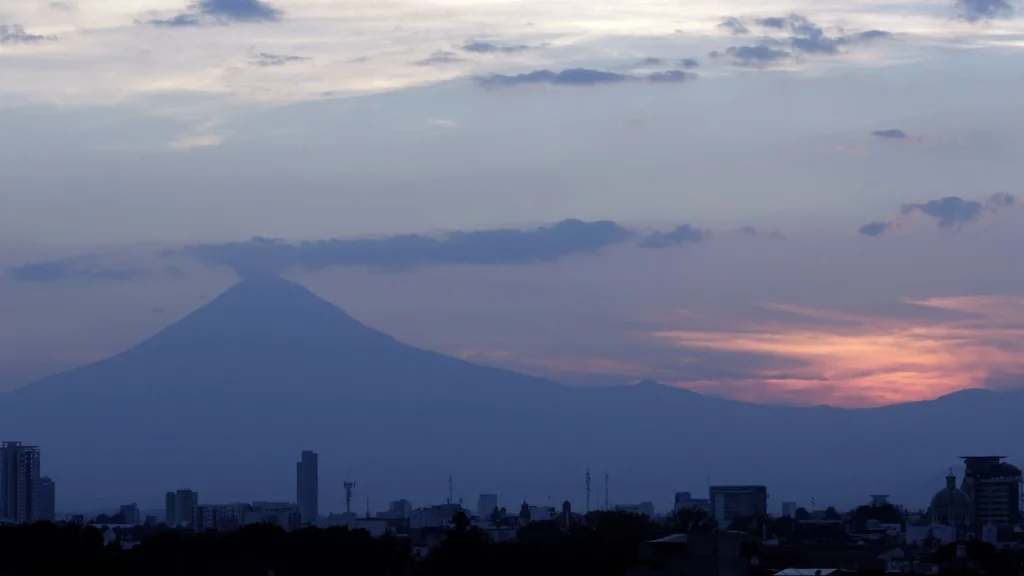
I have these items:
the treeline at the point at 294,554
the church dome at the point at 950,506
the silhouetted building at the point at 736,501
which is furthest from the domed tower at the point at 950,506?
the treeline at the point at 294,554

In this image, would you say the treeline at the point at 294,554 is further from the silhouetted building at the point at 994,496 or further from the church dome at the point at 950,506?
the silhouetted building at the point at 994,496

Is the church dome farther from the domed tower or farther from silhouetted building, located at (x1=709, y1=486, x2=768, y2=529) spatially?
silhouetted building, located at (x1=709, y1=486, x2=768, y2=529)

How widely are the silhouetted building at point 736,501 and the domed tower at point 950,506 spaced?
28.8 metres

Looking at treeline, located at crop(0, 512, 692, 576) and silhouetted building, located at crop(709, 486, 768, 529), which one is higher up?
silhouetted building, located at crop(709, 486, 768, 529)

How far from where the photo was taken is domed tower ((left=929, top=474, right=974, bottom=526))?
132 metres

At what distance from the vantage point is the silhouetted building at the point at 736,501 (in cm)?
16679

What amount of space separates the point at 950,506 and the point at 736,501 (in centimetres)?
4500

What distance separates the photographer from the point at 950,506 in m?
132

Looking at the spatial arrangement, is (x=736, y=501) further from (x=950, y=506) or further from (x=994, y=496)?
(x=950, y=506)

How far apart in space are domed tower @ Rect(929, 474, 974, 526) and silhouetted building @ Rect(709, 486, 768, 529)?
94.6 feet

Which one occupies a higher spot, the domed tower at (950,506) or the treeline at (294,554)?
the domed tower at (950,506)

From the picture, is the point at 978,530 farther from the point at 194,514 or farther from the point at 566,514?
the point at 194,514

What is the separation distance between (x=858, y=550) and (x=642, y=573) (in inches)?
1367

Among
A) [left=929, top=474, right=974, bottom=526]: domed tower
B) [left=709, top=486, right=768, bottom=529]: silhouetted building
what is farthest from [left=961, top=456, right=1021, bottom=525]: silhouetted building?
[left=709, top=486, right=768, bottom=529]: silhouetted building
